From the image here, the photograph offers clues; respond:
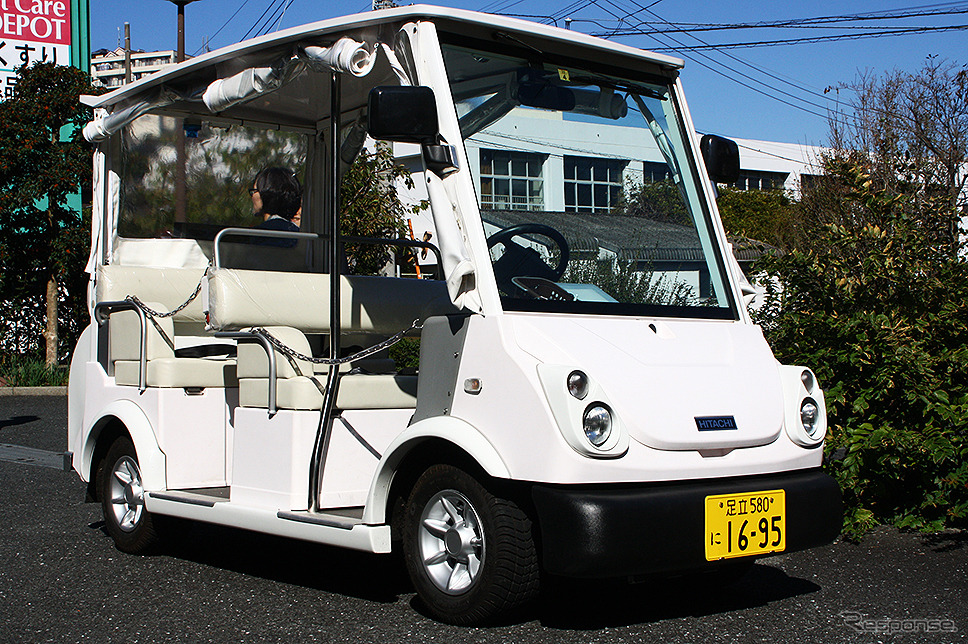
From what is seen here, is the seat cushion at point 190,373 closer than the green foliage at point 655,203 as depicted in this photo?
No

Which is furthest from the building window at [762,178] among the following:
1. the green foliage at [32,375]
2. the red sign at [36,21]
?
the green foliage at [32,375]

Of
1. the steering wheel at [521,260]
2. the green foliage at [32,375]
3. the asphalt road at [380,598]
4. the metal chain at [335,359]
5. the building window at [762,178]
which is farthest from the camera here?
the building window at [762,178]

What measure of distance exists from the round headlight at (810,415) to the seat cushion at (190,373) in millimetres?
2982

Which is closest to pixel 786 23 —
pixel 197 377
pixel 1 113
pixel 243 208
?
pixel 1 113

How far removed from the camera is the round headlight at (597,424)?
12.9 feet

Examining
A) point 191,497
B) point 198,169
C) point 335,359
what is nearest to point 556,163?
point 335,359

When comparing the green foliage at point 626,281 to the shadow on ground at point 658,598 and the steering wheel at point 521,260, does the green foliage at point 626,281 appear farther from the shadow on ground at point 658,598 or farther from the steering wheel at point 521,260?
the shadow on ground at point 658,598

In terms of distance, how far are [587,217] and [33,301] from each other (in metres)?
15.4

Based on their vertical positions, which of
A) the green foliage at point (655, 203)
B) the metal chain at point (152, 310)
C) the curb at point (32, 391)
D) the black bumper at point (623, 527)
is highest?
the green foliage at point (655, 203)

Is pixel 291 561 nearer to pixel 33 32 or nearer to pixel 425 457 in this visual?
pixel 425 457

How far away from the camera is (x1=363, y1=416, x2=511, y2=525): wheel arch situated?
4.06m

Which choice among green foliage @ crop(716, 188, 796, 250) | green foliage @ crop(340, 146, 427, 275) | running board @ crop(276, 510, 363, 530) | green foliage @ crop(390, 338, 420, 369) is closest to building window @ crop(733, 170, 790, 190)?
green foliage @ crop(716, 188, 796, 250)

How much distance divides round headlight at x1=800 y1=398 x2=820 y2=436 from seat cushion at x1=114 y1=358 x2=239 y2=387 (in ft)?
9.78

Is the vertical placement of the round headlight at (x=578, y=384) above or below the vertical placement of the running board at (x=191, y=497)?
above
